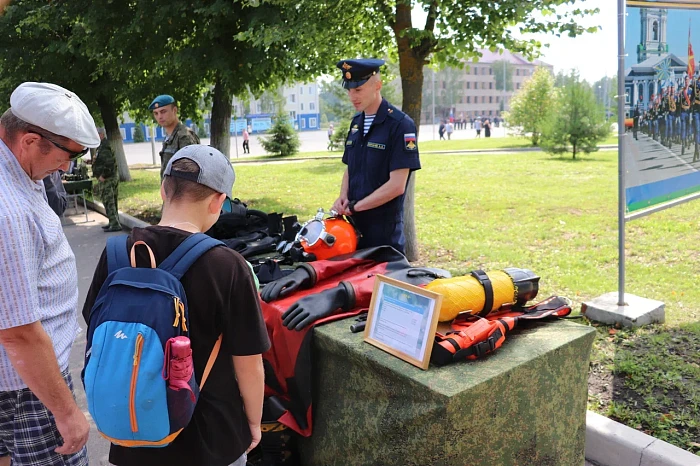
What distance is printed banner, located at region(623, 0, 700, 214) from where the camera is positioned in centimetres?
459

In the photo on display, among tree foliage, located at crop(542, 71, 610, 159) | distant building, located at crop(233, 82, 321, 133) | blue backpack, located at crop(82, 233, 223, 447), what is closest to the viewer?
blue backpack, located at crop(82, 233, 223, 447)

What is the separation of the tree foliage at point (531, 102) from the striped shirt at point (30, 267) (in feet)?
105

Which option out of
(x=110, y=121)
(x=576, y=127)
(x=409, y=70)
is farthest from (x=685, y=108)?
(x=576, y=127)


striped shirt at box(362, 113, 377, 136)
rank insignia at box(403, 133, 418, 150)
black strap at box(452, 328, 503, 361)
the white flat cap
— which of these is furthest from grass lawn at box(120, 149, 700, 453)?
the white flat cap

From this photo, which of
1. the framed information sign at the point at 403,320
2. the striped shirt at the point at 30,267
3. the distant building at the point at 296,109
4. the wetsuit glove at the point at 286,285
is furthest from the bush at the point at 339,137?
the distant building at the point at 296,109

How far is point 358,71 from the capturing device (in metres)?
3.70

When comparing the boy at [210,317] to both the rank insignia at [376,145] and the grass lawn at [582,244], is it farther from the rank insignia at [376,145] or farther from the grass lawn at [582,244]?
the grass lawn at [582,244]

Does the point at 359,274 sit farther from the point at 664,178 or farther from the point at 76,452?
the point at 664,178

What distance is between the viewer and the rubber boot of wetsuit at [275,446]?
2.92 metres

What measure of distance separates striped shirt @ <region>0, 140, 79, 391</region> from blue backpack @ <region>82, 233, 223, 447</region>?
0.70 ft

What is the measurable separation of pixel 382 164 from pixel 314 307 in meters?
1.42

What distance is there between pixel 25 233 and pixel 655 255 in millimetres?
7067

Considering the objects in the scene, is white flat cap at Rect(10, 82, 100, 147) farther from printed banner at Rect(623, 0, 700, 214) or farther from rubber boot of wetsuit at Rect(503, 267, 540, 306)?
printed banner at Rect(623, 0, 700, 214)

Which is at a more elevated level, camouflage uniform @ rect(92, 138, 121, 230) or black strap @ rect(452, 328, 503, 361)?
camouflage uniform @ rect(92, 138, 121, 230)
